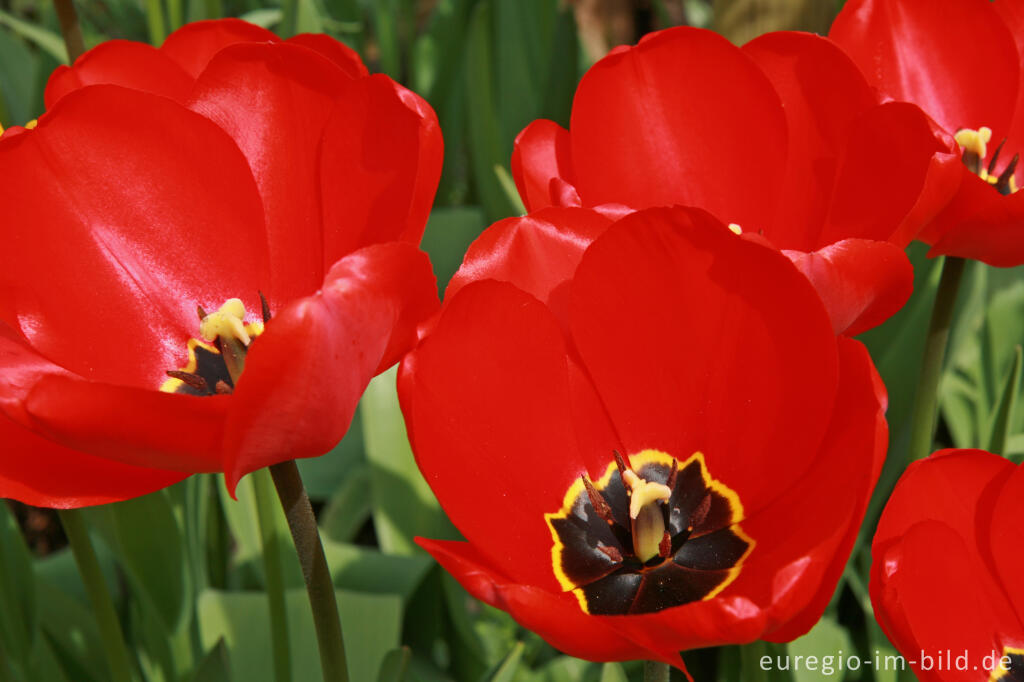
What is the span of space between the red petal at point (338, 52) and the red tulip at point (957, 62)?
0.42 meters

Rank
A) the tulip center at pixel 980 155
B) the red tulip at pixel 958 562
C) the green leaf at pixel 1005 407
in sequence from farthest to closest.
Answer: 1. the green leaf at pixel 1005 407
2. the tulip center at pixel 980 155
3. the red tulip at pixel 958 562

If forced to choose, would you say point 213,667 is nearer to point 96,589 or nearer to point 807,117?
point 96,589

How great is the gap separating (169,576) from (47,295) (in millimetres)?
526

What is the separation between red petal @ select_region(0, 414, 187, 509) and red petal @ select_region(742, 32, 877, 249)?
487 millimetres

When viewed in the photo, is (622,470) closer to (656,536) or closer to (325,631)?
(656,536)

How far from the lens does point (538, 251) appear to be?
0.69 metres

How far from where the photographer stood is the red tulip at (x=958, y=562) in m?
0.65

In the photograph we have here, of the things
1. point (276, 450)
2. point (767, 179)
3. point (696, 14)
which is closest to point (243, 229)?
point (276, 450)

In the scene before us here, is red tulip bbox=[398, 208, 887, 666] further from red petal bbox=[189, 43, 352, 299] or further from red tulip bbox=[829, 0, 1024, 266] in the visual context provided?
red tulip bbox=[829, 0, 1024, 266]

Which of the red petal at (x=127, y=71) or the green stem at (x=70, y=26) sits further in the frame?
the green stem at (x=70, y=26)

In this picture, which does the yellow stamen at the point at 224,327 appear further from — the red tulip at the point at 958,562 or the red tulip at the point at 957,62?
the red tulip at the point at 957,62

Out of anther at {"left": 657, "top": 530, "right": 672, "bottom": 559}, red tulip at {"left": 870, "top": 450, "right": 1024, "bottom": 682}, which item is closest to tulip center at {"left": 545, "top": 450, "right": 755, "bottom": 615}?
anther at {"left": 657, "top": 530, "right": 672, "bottom": 559}

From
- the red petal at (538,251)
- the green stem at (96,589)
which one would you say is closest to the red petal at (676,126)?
the red petal at (538,251)

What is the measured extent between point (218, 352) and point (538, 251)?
309 millimetres
